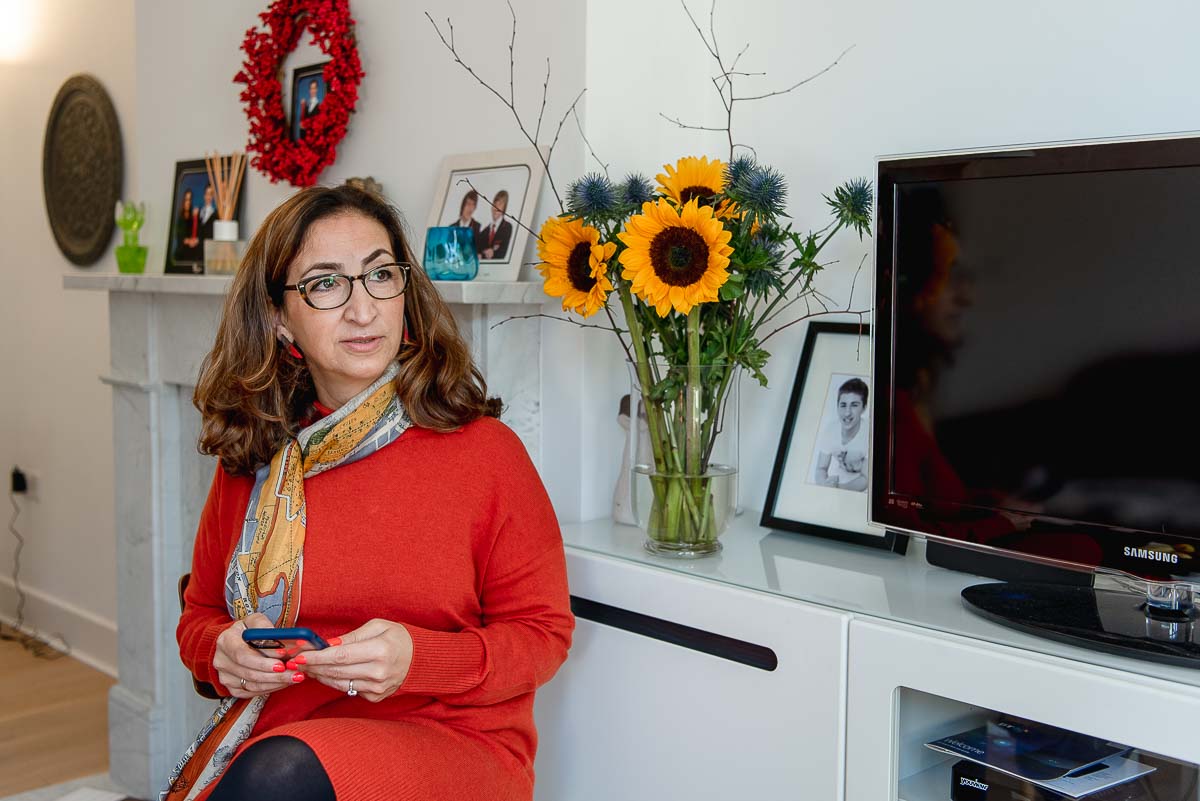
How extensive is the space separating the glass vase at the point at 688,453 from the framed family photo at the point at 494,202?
1.37 ft

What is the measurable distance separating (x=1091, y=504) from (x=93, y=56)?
348cm

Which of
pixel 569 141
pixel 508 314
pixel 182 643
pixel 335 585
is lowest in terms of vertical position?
pixel 182 643

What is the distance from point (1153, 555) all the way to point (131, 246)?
8.32ft

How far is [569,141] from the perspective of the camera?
→ 1.95 metres

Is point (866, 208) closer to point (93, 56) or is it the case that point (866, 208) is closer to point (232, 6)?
point (232, 6)

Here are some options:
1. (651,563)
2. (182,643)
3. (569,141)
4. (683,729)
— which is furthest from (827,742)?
(569,141)

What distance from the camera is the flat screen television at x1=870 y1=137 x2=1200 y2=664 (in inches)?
49.5

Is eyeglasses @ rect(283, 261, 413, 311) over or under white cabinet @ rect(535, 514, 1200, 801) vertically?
over

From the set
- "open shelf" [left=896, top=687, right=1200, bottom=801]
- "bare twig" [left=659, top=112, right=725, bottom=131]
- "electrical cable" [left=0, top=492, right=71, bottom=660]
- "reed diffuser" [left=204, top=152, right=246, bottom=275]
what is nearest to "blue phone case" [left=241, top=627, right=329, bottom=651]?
"open shelf" [left=896, top=687, right=1200, bottom=801]

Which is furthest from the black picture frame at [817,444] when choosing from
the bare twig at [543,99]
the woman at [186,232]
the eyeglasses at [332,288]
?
the woman at [186,232]

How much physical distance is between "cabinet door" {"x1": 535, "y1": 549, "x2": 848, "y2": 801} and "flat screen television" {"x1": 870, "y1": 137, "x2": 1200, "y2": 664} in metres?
0.22

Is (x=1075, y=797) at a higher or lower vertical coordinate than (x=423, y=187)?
lower

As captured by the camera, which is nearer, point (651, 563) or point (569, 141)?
point (651, 563)

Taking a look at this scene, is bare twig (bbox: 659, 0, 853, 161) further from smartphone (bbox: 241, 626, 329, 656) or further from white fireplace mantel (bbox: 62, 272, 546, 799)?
white fireplace mantel (bbox: 62, 272, 546, 799)
